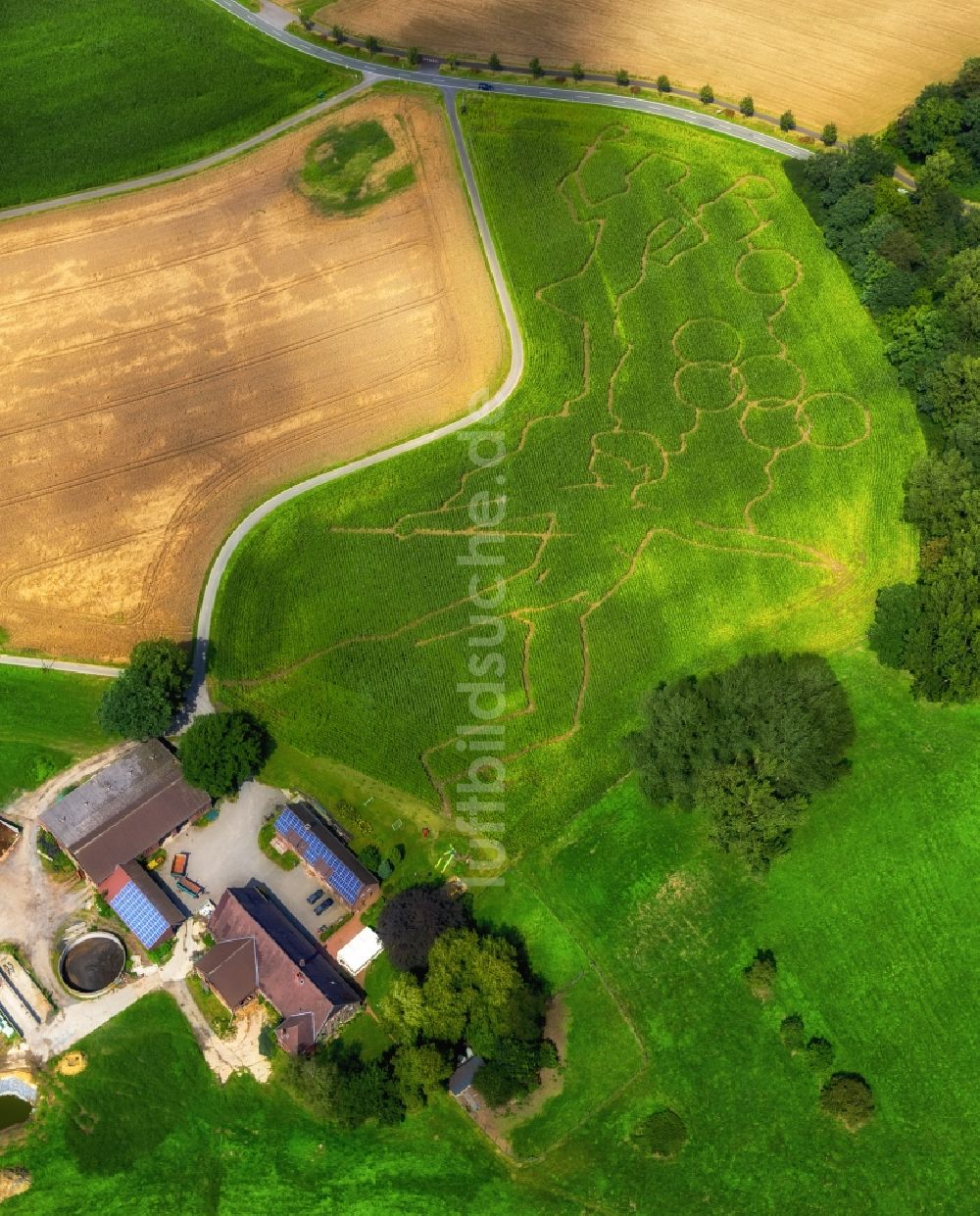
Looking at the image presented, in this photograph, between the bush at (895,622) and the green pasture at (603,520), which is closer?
the bush at (895,622)

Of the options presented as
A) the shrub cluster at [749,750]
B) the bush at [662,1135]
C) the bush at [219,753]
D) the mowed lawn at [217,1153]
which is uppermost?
the shrub cluster at [749,750]

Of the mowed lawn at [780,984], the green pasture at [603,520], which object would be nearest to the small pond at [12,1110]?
the green pasture at [603,520]

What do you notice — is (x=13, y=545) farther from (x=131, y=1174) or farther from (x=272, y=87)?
(x=272, y=87)

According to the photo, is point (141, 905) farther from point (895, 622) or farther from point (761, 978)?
point (895, 622)

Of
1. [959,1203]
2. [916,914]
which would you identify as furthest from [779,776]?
[959,1203]

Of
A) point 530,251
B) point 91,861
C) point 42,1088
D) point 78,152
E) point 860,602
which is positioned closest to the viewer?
point 42,1088

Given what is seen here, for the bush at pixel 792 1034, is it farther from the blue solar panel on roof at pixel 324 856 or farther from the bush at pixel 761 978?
the blue solar panel on roof at pixel 324 856

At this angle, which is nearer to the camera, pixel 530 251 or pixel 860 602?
pixel 860 602
